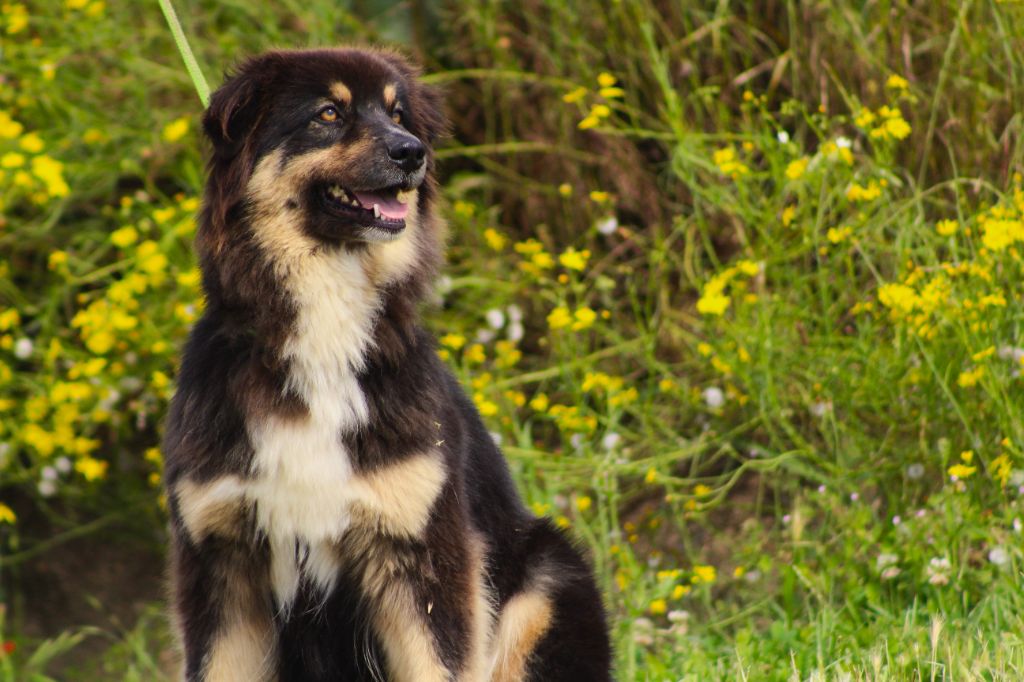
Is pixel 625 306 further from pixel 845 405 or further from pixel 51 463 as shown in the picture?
pixel 51 463

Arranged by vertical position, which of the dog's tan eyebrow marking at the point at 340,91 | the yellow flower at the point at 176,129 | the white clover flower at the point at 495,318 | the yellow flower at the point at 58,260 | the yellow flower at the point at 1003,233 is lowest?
the white clover flower at the point at 495,318

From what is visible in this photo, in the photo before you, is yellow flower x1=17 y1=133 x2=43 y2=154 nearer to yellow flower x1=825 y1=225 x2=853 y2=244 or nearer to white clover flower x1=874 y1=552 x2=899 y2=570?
yellow flower x1=825 y1=225 x2=853 y2=244

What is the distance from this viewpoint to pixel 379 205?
356 cm

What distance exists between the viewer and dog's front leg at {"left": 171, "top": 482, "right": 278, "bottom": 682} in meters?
3.30

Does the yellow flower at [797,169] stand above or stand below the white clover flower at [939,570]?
above

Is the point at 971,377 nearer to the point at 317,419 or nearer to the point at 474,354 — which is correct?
the point at 474,354

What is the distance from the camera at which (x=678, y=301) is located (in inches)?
244

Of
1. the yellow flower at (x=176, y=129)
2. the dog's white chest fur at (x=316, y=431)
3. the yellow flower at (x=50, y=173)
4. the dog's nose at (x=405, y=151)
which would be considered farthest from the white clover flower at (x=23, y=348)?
the dog's nose at (x=405, y=151)

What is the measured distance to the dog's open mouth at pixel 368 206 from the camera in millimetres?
3506

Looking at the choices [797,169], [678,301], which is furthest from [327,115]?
[678,301]

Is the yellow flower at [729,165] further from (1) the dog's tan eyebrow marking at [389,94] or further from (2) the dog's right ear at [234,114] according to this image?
(2) the dog's right ear at [234,114]

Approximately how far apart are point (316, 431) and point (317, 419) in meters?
0.03

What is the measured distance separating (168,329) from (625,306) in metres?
2.22

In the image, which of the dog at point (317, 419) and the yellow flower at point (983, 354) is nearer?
the dog at point (317, 419)
